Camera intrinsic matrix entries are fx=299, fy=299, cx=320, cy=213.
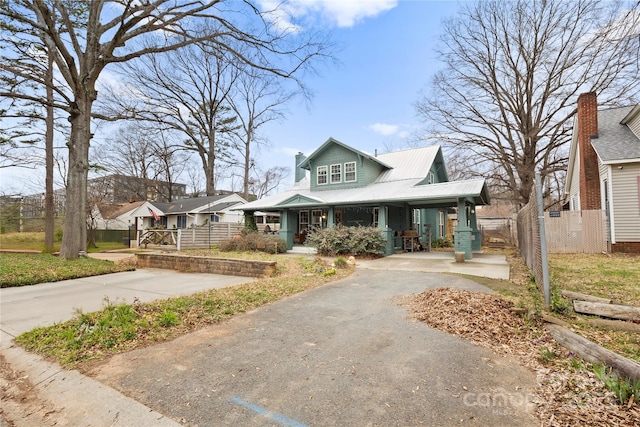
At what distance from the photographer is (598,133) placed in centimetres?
1412

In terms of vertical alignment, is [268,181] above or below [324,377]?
above

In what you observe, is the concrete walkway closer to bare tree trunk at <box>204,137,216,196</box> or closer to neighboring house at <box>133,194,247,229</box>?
neighboring house at <box>133,194,247,229</box>

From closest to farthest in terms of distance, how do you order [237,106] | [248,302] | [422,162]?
[248,302] → [422,162] → [237,106]

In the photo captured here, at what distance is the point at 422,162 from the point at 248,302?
574 inches

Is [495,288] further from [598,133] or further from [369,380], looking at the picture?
[598,133]

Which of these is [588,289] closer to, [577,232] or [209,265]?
[577,232]

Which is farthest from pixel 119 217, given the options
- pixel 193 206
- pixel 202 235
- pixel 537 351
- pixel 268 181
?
pixel 537 351

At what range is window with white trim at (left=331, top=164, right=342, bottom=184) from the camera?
1756 cm

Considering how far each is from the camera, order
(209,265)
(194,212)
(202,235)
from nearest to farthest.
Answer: (209,265) < (202,235) < (194,212)

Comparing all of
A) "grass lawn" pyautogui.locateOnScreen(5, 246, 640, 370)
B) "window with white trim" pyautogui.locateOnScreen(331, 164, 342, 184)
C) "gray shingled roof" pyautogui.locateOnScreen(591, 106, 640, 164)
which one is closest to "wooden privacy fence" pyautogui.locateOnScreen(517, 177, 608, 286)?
"gray shingled roof" pyautogui.locateOnScreen(591, 106, 640, 164)

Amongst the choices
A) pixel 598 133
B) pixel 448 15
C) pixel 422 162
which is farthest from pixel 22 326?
pixel 448 15

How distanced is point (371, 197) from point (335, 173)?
4609 millimetres

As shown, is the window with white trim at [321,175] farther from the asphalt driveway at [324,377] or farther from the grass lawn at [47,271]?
the asphalt driveway at [324,377]

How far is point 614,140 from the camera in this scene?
1316 centimetres
